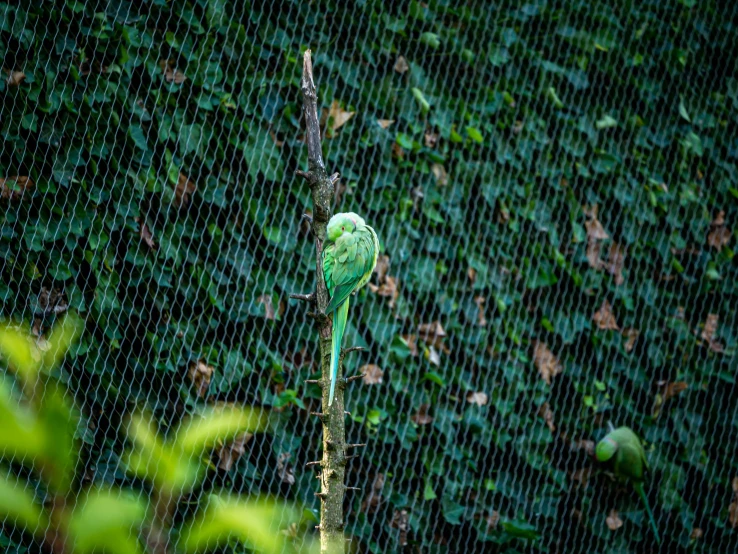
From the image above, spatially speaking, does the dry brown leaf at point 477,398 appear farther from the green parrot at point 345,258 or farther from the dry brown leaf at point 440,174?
the green parrot at point 345,258

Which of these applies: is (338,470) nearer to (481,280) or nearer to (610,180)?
(481,280)

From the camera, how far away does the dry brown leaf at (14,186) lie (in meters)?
2.32

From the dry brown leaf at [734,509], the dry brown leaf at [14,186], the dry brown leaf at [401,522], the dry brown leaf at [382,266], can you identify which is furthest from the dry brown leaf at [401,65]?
the dry brown leaf at [734,509]

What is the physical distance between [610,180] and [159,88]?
228 centimetres

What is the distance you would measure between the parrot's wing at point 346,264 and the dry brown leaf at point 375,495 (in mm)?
1127

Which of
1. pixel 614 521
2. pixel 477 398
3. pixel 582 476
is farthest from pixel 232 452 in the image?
pixel 614 521

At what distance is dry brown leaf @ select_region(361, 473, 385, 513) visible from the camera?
9.63 ft

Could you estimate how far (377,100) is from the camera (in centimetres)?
314

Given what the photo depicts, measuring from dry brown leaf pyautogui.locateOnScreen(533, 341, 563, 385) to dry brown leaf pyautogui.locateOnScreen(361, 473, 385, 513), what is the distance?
3.16ft

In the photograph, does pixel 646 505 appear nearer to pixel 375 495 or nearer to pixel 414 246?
pixel 375 495

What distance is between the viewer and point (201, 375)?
265 centimetres

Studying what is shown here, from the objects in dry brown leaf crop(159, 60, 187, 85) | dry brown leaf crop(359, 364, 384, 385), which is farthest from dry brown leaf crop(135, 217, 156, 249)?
dry brown leaf crop(359, 364, 384, 385)

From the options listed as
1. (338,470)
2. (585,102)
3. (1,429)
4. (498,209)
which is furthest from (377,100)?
(1,429)

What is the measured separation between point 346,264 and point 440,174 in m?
1.31
